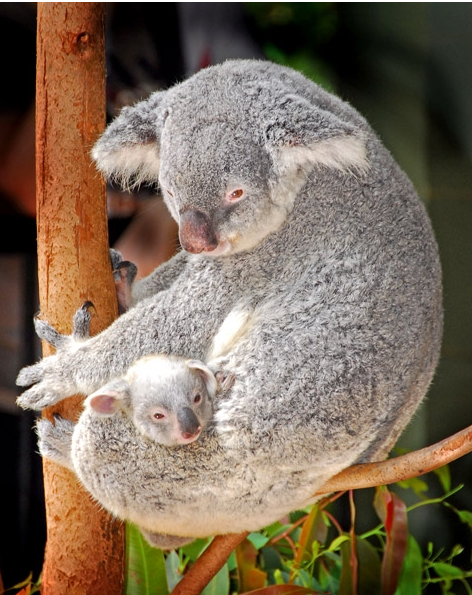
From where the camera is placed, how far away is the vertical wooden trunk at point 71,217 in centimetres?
194

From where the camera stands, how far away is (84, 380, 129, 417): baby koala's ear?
1641mm

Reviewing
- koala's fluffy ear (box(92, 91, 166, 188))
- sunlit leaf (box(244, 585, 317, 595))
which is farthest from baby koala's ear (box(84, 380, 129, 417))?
sunlit leaf (box(244, 585, 317, 595))

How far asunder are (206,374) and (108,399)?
25 centimetres

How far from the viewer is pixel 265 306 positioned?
72.6 inches

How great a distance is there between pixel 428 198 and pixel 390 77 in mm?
513

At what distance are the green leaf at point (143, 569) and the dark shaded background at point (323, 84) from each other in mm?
683

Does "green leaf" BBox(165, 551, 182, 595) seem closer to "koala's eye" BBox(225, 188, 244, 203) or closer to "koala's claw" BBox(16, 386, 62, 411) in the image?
"koala's claw" BBox(16, 386, 62, 411)

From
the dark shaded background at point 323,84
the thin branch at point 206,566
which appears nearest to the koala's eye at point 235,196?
the thin branch at point 206,566

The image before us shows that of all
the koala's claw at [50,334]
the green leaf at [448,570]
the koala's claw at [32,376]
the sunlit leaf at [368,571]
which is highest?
the koala's claw at [50,334]

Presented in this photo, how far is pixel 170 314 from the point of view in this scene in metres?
1.86

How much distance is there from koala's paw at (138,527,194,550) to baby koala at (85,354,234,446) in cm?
39

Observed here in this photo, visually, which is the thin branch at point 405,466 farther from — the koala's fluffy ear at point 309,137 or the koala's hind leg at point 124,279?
the koala's hind leg at point 124,279

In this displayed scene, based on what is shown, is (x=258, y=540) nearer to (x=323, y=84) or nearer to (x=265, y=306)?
(x=265, y=306)

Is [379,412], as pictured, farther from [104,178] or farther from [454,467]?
[454,467]
